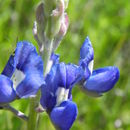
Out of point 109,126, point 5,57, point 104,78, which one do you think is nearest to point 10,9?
point 5,57

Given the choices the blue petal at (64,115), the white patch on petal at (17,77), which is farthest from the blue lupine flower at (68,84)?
the white patch on petal at (17,77)

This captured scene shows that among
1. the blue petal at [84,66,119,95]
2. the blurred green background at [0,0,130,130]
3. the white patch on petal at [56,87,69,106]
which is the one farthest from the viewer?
the blurred green background at [0,0,130,130]

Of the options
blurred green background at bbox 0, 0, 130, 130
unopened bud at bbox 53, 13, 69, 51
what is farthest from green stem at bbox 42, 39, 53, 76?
blurred green background at bbox 0, 0, 130, 130

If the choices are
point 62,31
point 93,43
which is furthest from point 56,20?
point 93,43

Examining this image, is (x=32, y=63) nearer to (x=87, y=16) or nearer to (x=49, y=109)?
(x=49, y=109)

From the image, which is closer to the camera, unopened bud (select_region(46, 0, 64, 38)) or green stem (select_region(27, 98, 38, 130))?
unopened bud (select_region(46, 0, 64, 38))

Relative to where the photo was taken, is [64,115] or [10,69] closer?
[64,115]

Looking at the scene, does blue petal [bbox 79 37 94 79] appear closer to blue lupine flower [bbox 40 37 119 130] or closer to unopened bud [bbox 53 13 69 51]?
blue lupine flower [bbox 40 37 119 130]

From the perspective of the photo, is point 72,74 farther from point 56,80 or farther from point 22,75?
point 22,75
